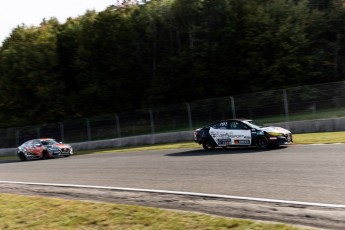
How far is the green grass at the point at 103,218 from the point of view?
696cm

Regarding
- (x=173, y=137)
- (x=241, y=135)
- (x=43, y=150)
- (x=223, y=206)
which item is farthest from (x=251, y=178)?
(x=43, y=150)

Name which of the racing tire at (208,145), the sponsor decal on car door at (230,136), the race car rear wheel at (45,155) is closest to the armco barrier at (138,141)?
the race car rear wheel at (45,155)

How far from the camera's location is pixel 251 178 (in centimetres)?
1148

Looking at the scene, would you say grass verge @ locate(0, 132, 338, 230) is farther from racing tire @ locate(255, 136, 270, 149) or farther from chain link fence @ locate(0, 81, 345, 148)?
chain link fence @ locate(0, 81, 345, 148)

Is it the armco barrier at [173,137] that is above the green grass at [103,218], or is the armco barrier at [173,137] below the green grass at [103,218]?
above

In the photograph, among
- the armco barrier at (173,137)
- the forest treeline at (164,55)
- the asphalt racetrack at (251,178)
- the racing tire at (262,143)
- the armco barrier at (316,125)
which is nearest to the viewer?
the asphalt racetrack at (251,178)

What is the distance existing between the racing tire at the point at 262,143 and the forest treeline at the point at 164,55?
19774 mm

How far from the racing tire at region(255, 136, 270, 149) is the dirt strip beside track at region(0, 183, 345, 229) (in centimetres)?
916

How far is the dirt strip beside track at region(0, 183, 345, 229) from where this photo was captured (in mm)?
7129

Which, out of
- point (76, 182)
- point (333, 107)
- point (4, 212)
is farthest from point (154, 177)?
point (333, 107)

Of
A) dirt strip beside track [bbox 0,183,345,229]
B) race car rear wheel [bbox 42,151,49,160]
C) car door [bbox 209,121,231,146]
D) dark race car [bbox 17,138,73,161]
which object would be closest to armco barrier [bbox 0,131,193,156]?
dark race car [bbox 17,138,73,161]

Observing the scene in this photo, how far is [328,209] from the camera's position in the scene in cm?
762

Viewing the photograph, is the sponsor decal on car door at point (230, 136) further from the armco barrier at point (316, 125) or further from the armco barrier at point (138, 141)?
the armco barrier at point (138, 141)

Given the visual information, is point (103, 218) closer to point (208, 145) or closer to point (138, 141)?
point (208, 145)
